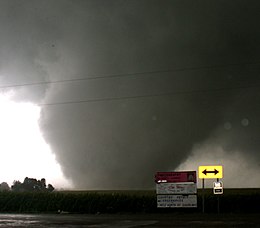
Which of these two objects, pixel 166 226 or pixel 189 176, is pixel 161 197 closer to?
pixel 189 176

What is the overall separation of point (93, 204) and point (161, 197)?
305 inches

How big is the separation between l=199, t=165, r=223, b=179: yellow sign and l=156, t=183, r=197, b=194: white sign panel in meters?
1.72

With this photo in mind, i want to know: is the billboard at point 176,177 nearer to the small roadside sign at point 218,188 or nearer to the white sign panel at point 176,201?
the white sign panel at point 176,201

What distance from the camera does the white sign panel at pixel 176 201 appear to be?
111 feet

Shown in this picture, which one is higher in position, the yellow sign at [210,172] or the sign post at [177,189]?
the yellow sign at [210,172]

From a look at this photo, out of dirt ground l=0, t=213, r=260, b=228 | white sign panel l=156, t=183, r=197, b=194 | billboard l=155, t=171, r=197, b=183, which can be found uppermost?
billboard l=155, t=171, r=197, b=183

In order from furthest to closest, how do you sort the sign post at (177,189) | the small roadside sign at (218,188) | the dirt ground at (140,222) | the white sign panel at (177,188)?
1. the white sign panel at (177,188)
2. the sign post at (177,189)
3. the small roadside sign at (218,188)
4. the dirt ground at (140,222)

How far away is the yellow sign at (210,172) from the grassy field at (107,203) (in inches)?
118

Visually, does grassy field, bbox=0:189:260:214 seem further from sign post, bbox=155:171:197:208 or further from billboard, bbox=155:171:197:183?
billboard, bbox=155:171:197:183

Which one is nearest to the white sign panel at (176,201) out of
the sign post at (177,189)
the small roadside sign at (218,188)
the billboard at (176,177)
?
the sign post at (177,189)

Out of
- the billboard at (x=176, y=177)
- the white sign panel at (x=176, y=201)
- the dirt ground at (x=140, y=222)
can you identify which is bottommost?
the dirt ground at (x=140, y=222)

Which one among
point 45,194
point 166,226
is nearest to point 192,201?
point 166,226

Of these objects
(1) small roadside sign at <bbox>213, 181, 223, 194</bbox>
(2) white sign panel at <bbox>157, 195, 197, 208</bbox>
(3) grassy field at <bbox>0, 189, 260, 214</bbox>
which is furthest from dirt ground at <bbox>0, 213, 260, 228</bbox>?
(3) grassy field at <bbox>0, 189, 260, 214</bbox>

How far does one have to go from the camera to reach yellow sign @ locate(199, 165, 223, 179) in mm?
32844
